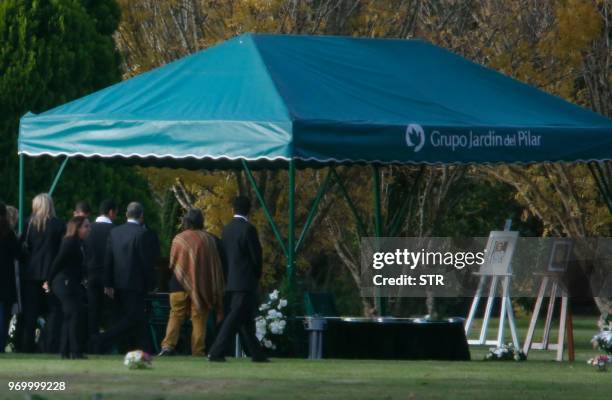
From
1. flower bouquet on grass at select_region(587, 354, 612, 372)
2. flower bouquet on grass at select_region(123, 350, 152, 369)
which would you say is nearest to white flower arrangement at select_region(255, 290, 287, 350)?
flower bouquet on grass at select_region(123, 350, 152, 369)

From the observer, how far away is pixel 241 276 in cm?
1930

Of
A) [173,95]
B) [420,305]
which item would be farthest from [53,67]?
[420,305]

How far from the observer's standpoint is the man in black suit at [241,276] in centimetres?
1923

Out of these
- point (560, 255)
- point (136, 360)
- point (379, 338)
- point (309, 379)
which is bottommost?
point (309, 379)

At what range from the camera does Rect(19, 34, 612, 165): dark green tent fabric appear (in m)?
20.0

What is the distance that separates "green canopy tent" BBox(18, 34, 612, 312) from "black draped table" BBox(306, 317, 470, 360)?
857 mm

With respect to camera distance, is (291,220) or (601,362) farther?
(291,220)

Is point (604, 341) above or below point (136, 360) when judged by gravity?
above

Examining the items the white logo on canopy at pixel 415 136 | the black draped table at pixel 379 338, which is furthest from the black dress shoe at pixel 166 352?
the white logo on canopy at pixel 415 136

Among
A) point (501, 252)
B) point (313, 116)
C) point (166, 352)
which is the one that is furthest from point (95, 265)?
point (501, 252)

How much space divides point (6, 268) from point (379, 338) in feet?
13.8

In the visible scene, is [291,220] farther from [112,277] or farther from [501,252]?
[501,252]

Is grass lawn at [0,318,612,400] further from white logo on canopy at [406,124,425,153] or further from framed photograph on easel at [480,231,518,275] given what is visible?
framed photograph on easel at [480,231,518,275]

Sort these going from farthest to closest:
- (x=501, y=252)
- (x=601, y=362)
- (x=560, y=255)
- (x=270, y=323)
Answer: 1. (x=501, y=252)
2. (x=560, y=255)
3. (x=270, y=323)
4. (x=601, y=362)
